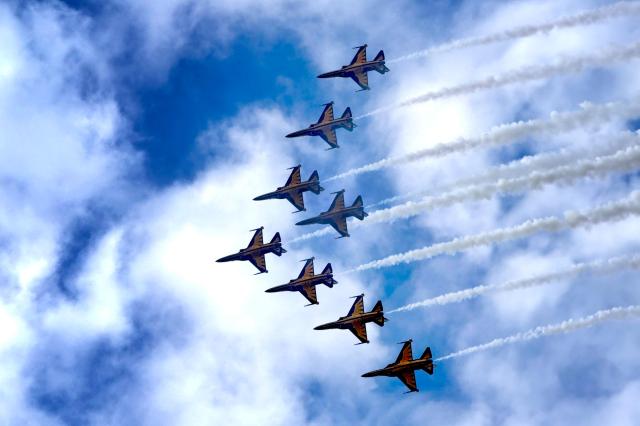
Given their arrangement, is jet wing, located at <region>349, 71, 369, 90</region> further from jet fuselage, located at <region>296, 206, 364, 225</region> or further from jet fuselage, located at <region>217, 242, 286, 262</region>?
jet fuselage, located at <region>217, 242, 286, 262</region>

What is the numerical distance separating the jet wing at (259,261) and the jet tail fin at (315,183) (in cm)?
1014

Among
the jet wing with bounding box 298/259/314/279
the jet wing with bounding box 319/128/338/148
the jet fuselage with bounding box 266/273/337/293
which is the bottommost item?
the jet fuselage with bounding box 266/273/337/293

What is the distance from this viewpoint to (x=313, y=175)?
125m

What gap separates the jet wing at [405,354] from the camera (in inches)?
4540

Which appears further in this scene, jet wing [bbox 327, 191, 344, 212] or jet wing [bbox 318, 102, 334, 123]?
jet wing [bbox 318, 102, 334, 123]

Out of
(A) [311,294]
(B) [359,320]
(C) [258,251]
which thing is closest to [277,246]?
(C) [258,251]

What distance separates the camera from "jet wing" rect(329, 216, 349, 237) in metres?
120

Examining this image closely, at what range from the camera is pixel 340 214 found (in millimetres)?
120000

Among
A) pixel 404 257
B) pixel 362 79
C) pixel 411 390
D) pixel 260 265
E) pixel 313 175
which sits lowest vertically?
pixel 411 390

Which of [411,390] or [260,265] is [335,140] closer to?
[260,265]

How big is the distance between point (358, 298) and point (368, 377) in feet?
30.5

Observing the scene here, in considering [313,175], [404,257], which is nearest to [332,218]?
[313,175]

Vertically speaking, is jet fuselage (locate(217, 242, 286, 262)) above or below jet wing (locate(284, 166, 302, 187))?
below

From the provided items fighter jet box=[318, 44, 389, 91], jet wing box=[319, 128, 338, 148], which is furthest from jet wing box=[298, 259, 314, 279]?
fighter jet box=[318, 44, 389, 91]
